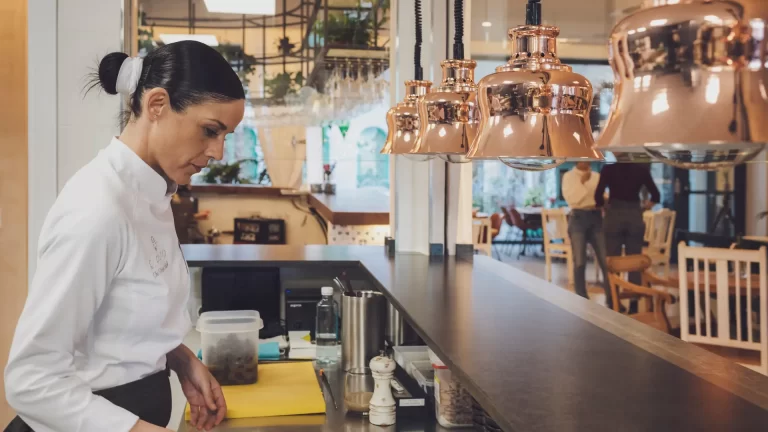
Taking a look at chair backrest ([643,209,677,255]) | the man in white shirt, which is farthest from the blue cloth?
chair backrest ([643,209,677,255])

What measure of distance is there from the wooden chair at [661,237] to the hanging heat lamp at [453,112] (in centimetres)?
654

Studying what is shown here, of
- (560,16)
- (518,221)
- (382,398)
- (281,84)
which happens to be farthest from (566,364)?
(518,221)

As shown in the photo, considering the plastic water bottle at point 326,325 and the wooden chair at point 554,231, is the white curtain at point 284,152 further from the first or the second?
the wooden chair at point 554,231

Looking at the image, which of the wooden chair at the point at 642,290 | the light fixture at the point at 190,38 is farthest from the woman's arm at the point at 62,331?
the wooden chair at the point at 642,290

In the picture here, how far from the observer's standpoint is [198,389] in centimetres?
179

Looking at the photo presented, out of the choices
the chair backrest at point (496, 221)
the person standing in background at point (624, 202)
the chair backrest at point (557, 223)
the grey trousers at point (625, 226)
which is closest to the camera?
the person standing in background at point (624, 202)

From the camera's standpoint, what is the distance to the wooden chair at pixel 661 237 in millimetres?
7789

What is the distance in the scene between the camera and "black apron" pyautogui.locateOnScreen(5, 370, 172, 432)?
148 cm

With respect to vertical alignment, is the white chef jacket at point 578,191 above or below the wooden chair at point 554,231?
above

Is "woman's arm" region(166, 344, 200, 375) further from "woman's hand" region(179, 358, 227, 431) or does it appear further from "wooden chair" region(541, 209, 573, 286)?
"wooden chair" region(541, 209, 573, 286)

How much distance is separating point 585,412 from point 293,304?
6.26 feet

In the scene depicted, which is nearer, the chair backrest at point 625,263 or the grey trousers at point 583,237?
the chair backrest at point 625,263

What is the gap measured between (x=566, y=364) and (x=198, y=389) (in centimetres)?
87

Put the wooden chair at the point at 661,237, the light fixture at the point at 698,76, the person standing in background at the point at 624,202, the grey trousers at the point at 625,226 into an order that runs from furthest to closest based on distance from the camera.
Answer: the wooden chair at the point at 661,237, the grey trousers at the point at 625,226, the person standing in background at the point at 624,202, the light fixture at the point at 698,76
